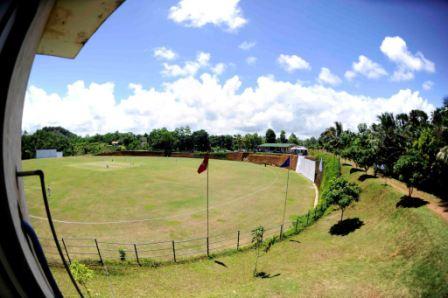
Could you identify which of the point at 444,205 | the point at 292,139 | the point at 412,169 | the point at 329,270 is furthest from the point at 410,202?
the point at 292,139

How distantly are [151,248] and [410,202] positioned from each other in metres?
18.7

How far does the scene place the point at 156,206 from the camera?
27.1 metres

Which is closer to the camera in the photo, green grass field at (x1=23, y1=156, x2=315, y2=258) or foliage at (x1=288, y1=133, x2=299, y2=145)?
green grass field at (x1=23, y1=156, x2=315, y2=258)

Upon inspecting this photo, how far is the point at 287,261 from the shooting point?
15.2m

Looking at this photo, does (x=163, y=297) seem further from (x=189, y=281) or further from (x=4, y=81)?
(x=4, y=81)

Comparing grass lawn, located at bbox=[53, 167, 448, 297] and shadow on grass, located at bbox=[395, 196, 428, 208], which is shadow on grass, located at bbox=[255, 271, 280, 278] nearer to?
grass lawn, located at bbox=[53, 167, 448, 297]

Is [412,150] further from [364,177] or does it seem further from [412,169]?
[364,177]

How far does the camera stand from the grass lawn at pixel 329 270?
1071cm

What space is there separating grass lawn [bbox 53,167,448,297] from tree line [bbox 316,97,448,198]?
327 centimetres

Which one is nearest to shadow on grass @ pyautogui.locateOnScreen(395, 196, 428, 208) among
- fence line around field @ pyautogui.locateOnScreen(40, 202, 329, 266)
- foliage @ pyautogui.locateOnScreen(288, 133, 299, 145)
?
fence line around field @ pyautogui.locateOnScreen(40, 202, 329, 266)

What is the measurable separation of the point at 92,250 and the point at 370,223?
19.3m

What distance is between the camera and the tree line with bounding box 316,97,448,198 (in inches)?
736

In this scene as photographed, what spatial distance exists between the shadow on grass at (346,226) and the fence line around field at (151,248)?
2296mm

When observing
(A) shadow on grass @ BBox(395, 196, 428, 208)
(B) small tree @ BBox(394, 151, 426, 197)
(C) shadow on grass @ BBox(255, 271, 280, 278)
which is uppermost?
(B) small tree @ BBox(394, 151, 426, 197)
